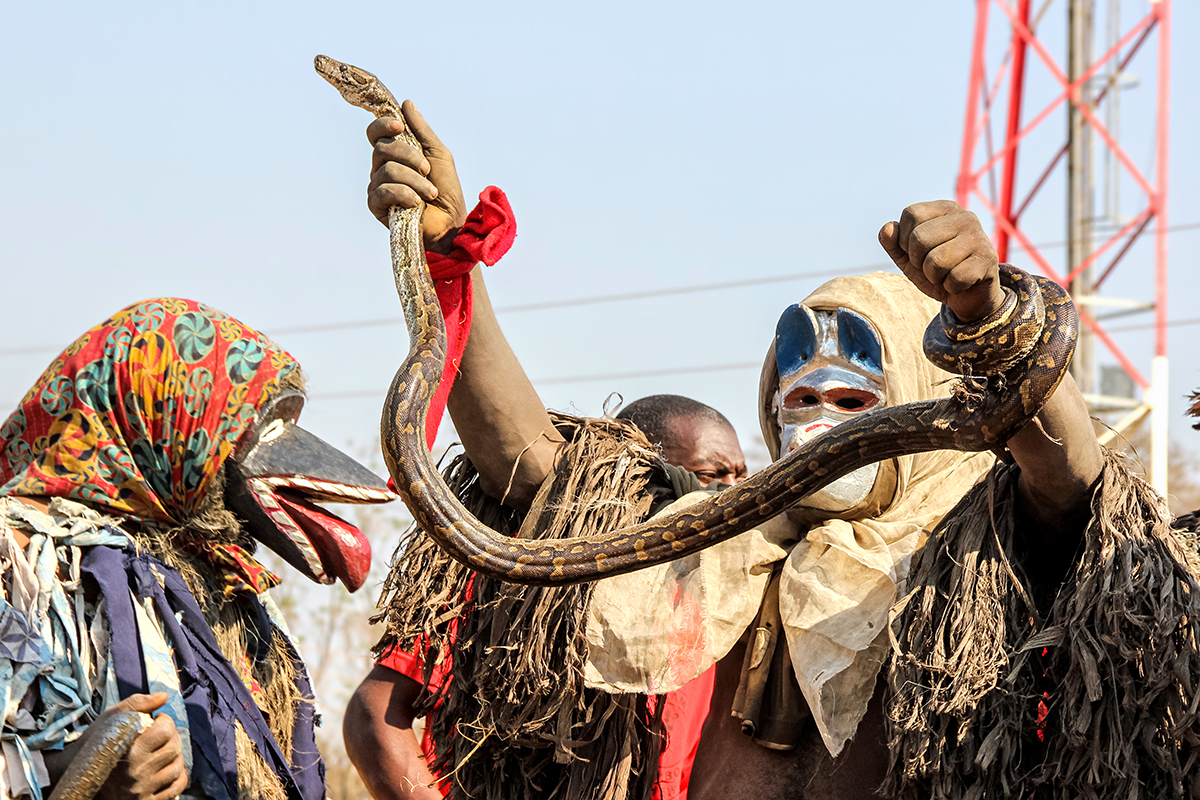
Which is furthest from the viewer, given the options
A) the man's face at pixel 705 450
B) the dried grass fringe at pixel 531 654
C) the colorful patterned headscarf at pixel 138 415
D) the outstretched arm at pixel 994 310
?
the man's face at pixel 705 450

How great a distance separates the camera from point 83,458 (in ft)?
→ 11.2

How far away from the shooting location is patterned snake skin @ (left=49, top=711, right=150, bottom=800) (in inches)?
113

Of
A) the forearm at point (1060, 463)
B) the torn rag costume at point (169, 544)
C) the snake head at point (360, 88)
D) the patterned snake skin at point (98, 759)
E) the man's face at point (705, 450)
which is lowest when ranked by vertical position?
the patterned snake skin at point (98, 759)

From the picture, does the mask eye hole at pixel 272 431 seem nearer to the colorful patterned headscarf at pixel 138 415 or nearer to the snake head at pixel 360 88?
the colorful patterned headscarf at pixel 138 415

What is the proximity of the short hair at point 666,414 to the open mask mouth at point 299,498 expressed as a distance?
5.64 feet

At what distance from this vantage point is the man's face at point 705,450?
5105 mm

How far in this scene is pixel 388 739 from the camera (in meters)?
4.07

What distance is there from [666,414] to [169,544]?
88.1 inches

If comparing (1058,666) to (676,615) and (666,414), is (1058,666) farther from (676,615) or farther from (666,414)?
(666,414)

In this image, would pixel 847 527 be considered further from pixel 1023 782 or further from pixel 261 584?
pixel 261 584

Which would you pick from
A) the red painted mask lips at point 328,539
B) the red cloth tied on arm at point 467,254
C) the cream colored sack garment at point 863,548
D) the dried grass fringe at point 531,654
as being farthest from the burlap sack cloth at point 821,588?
the red painted mask lips at point 328,539

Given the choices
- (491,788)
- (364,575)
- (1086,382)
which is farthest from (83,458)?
(1086,382)

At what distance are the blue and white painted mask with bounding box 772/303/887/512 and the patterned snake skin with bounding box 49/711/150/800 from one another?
1.49 meters

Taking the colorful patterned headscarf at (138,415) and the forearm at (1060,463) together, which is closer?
the forearm at (1060,463)
